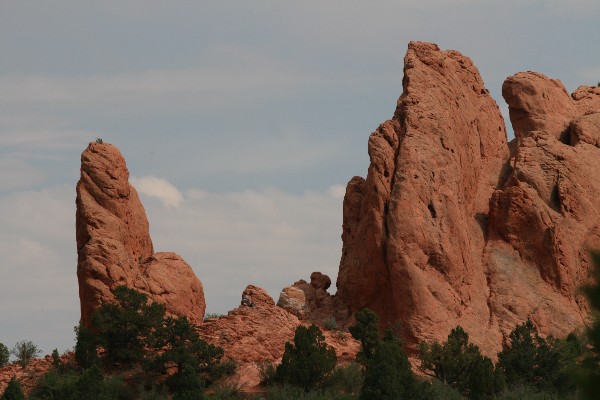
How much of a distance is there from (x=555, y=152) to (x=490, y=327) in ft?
30.6

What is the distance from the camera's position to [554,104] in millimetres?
57125

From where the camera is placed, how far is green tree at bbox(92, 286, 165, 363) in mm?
43000

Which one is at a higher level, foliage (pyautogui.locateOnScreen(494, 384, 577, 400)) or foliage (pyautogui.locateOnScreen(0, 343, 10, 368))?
foliage (pyautogui.locateOnScreen(0, 343, 10, 368))

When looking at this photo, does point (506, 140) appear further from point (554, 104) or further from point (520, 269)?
point (520, 269)

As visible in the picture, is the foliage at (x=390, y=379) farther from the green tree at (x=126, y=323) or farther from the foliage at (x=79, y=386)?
the green tree at (x=126, y=323)

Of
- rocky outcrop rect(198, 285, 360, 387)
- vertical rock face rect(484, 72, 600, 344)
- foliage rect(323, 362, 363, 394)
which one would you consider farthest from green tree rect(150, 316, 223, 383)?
vertical rock face rect(484, 72, 600, 344)

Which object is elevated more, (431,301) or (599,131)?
(599,131)

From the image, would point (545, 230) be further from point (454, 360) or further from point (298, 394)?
point (298, 394)

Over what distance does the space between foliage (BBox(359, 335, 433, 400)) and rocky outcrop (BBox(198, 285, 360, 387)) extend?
5.80m

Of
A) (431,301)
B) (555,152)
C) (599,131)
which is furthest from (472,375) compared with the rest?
(599,131)

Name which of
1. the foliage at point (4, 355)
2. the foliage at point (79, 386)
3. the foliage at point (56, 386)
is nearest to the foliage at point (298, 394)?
the foliage at point (79, 386)

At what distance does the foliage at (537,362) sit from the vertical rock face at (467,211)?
223cm

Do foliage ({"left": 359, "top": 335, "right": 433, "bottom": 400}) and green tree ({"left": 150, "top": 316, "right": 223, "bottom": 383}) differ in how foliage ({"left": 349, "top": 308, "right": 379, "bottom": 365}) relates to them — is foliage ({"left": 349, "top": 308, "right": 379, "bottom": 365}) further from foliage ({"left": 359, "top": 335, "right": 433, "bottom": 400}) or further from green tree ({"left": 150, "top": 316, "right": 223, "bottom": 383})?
green tree ({"left": 150, "top": 316, "right": 223, "bottom": 383})

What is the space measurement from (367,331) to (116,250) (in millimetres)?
9903
